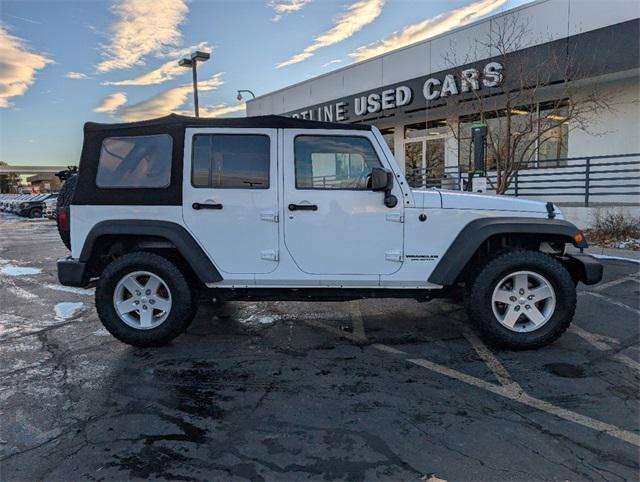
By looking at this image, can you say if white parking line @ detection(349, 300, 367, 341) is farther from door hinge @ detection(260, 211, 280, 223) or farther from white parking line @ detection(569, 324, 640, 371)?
white parking line @ detection(569, 324, 640, 371)

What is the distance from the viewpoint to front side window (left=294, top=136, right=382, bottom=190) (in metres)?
4.29

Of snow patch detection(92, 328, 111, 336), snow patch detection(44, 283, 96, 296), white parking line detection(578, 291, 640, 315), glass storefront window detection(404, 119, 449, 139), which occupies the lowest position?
snow patch detection(92, 328, 111, 336)

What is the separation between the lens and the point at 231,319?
17.7 ft

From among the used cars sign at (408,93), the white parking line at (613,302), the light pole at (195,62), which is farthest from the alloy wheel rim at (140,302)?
the light pole at (195,62)

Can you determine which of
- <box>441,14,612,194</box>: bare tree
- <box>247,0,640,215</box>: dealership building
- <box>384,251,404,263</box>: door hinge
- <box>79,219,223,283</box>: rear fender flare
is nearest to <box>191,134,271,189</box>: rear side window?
<box>79,219,223,283</box>: rear fender flare

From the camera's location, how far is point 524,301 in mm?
4262

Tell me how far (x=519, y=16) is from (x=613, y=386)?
13.3 meters

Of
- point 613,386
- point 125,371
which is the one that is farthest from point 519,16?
point 125,371

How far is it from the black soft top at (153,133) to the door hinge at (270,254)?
0.91 m

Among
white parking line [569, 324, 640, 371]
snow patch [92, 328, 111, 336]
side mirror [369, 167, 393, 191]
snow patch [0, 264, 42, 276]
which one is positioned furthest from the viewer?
snow patch [0, 264, 42, 276]

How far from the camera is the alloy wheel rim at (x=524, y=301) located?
4.23 meters

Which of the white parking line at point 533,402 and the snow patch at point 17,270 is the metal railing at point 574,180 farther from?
the snow patch at point 17,270

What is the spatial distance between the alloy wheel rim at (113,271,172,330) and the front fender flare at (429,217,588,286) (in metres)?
2.59

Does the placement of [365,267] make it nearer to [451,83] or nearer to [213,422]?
[213,422]
